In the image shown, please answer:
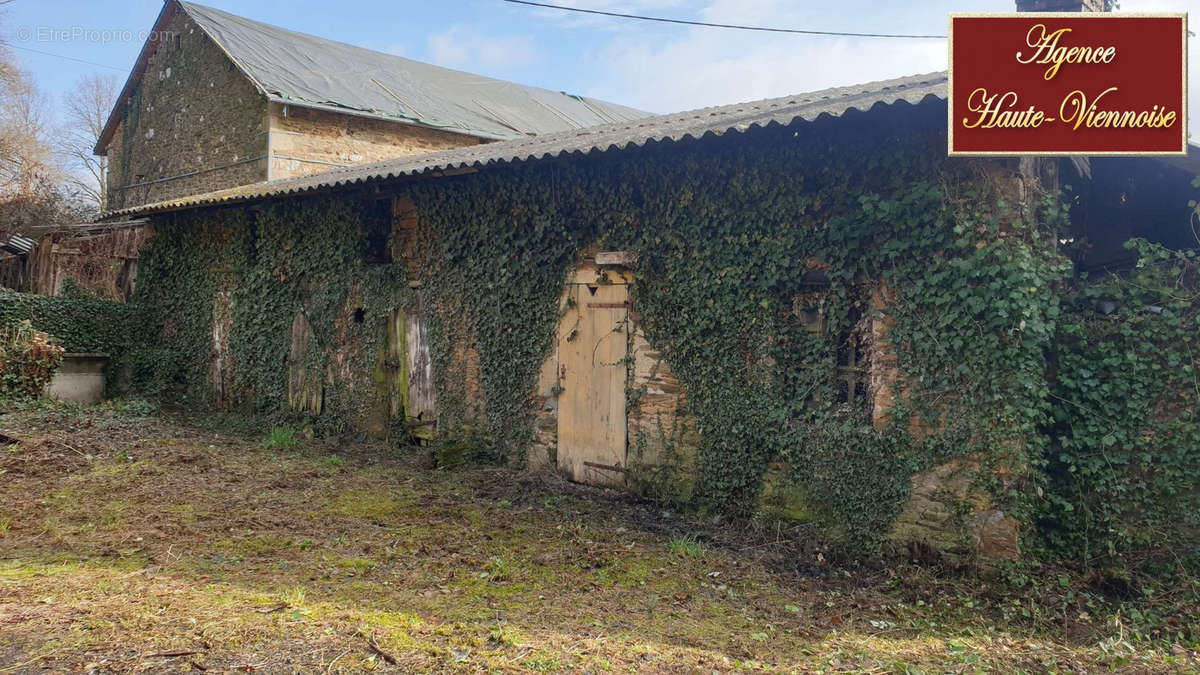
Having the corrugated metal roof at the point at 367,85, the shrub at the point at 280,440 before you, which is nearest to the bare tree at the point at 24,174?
the corrugated metal roof at the point at 367,85

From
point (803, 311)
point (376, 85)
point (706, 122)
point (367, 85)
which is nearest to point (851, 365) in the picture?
point (803, 311)

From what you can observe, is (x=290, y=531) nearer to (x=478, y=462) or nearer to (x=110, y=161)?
(x=478, y=462)

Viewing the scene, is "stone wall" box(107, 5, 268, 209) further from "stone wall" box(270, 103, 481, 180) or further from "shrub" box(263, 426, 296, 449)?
"shrub" box(263, 426, 296, 449)

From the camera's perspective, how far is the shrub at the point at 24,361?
33.9 ft

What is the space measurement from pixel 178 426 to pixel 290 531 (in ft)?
17.8

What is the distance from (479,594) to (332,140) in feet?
40.2

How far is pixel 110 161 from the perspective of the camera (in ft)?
61.4

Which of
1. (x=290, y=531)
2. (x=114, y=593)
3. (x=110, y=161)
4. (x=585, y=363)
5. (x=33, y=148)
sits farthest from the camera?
(x=33, y=148)

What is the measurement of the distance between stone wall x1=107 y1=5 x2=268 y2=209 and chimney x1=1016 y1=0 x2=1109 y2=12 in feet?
39.9

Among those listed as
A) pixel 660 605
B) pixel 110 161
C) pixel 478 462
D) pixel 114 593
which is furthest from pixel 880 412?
pixel 110 161

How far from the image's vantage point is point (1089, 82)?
532 centimetres

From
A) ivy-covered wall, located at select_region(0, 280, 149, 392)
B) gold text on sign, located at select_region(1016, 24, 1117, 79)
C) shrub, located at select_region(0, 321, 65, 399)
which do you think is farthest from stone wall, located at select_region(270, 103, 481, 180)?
gold text on sign, located at select_region(1016, 24, 1117, 79)

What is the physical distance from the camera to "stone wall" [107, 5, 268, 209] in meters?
14.7

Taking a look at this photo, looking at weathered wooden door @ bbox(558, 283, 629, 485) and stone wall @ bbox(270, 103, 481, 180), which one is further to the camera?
stone wall @ bbox(270, 103, 481, 180)
